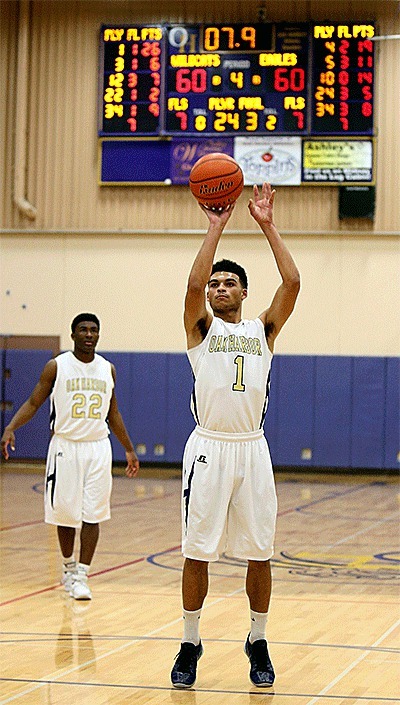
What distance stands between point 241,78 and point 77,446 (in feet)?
34.5

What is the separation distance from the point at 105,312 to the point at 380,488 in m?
5.31

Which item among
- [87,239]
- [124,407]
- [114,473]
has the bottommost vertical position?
[114,473]

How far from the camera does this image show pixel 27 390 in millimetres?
18109

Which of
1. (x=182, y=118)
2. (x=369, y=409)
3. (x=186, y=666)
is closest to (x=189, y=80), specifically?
(x=182, y=118)

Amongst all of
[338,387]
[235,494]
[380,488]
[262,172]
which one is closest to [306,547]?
[235,494]

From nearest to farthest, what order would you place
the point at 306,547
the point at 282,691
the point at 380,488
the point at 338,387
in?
the point at 282,691, the point at 306,547, the point at 380,488, the point at 338,387

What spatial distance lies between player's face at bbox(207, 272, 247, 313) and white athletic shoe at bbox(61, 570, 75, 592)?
2.99 m

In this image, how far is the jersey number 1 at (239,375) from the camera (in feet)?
17.0

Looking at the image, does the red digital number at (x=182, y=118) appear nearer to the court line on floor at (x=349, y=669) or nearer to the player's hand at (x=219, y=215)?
A: the court line on floor at (x=349, y=669)

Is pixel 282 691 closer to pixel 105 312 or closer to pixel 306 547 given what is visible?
pixel 306 547

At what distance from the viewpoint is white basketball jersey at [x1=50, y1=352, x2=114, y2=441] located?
25.4 feet

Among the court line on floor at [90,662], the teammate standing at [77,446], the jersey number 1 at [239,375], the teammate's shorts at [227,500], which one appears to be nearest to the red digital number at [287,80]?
the teammate standing at [77,446]

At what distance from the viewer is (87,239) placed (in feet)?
59.4

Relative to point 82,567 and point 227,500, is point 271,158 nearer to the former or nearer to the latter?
point 82,567
